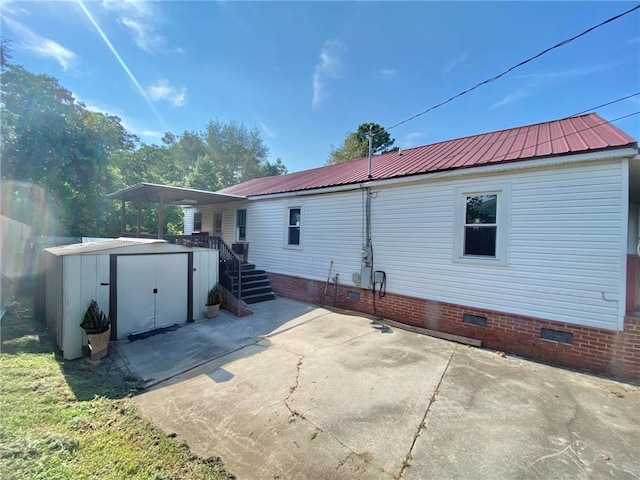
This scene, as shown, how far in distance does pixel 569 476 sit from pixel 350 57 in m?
11.9

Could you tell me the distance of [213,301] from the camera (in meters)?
7.27

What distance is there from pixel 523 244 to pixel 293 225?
21.8 feet

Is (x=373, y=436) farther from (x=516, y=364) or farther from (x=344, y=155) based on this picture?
(x=344, y=155)

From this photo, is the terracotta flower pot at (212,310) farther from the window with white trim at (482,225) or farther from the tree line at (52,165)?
the tree line at (52,165)

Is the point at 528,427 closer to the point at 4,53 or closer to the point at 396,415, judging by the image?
the point at 396,415

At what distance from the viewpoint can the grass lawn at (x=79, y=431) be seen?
2.38m

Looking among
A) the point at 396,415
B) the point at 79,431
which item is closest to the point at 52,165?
the point at 79,431

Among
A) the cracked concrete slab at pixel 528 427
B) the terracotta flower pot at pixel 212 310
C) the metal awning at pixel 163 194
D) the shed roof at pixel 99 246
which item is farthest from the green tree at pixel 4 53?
the cracked concrete slab at pixel 528 427

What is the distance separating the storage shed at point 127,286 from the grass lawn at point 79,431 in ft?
3.32

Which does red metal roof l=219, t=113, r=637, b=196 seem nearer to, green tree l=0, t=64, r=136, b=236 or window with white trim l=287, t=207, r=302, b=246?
window with white trim l=287, t=207, r=302, b=246

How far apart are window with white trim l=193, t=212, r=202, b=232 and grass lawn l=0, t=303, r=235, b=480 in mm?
9838

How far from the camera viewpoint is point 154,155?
31.3m

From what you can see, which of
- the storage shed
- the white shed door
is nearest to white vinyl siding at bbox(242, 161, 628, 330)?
the storage shed

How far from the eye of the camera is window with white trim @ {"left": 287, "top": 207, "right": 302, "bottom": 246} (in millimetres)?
9438
